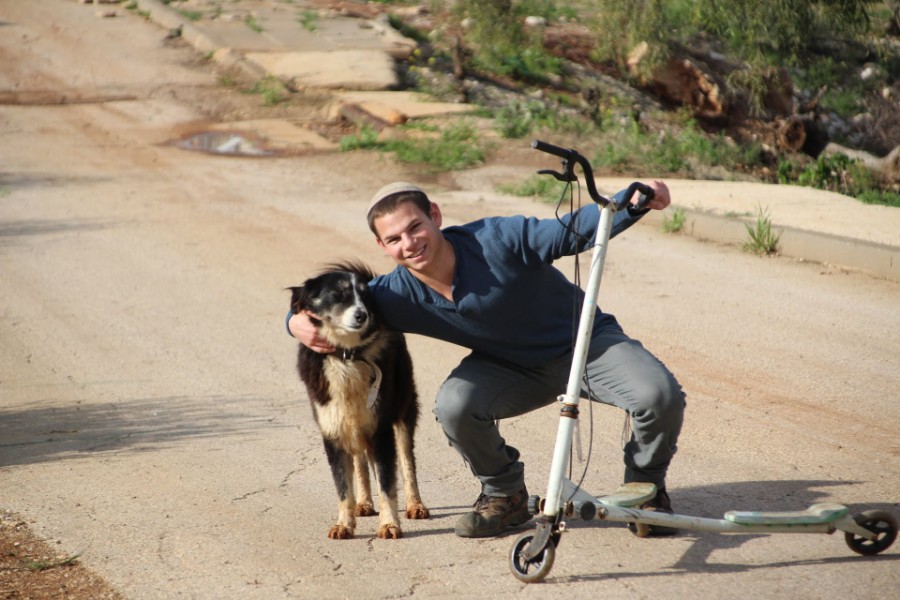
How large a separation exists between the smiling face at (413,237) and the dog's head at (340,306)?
30cm

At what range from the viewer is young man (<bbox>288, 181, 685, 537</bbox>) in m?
4.48

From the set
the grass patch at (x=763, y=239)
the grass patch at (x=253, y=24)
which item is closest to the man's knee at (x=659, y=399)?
the grass patch at (x=763, y=239)

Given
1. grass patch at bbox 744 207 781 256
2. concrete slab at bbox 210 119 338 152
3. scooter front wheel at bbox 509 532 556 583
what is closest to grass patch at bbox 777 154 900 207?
grass patch at bbox 744 207 781 256

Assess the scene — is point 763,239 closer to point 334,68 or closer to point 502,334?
point 502,334

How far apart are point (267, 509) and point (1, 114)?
15.0 meters

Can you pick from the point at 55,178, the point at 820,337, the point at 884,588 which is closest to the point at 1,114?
the point at 55,178

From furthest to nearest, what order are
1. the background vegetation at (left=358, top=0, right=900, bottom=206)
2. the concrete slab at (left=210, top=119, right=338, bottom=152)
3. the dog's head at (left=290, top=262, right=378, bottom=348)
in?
the concrete slab at (left=210, top=119, right=338, bottom=152), the background vegetation at (left=358, top=0, right=900, bottom=206), the dog's head at (left=290, top=262, right=378, bottom=348)

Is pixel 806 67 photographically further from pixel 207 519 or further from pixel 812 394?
pixel 207 519

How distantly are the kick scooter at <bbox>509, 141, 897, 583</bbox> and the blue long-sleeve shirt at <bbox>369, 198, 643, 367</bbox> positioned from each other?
0.23 meters

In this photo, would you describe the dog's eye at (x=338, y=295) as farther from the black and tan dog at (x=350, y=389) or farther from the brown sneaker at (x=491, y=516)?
the brown sneaker at (x=491, y=516)

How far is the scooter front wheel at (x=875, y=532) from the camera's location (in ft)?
14.3

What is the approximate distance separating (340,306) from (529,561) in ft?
4.52

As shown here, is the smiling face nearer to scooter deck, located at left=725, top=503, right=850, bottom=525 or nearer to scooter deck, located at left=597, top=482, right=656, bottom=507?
scooter deck, located at left=597, top=482, right=656, bottom=507

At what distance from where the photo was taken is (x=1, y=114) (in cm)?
1817
